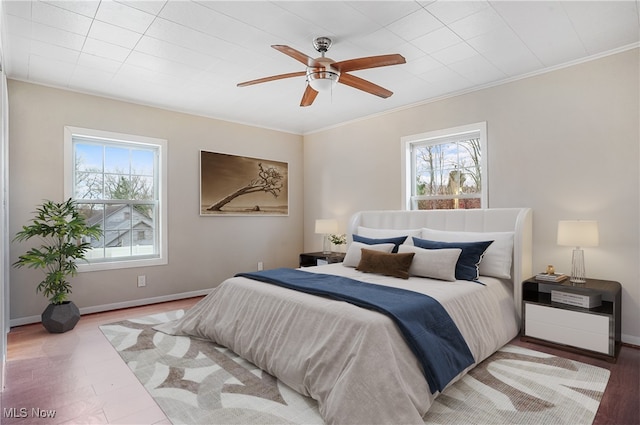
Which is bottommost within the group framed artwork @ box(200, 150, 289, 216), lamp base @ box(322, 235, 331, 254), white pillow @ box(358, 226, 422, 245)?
lamp base @ box(322, 235, 331, 254)

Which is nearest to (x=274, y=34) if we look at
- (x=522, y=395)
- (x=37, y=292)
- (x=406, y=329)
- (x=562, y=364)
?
(x=406, y=329)

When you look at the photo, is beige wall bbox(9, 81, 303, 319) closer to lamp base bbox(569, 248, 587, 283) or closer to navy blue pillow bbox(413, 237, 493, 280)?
navy blue pillow bbox(413, 237, 493, 280)

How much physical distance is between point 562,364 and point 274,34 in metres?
3.37

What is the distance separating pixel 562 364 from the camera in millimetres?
2650

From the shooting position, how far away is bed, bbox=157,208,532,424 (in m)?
1.89

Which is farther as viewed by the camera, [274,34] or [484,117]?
[484,117]

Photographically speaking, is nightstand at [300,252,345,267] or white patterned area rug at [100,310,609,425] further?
nightstand at [300,252,345,267]

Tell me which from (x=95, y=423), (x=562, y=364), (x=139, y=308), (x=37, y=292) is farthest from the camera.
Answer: (x=139, y=308)

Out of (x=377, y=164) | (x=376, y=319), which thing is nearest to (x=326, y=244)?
(x=377, y=164)

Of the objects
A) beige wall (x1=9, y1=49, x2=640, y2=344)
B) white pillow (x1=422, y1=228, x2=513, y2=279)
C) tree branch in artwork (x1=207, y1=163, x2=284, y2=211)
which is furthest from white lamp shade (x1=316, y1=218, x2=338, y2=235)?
white pillow (x1=422, y1=228, x2=513, y2=279)

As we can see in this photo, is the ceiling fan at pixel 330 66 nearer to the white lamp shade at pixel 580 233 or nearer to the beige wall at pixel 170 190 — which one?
the white lamp shade at pixel 580 233

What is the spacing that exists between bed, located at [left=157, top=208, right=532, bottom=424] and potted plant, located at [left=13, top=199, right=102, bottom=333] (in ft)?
3.52

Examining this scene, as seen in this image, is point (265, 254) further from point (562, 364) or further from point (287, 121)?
point (562, 364)

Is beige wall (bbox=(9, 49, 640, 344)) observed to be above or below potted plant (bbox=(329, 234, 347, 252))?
above
